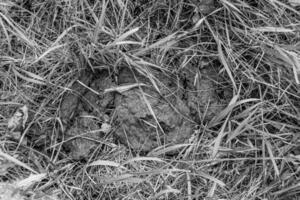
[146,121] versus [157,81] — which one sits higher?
[157,81]

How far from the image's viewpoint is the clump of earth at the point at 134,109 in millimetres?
2004

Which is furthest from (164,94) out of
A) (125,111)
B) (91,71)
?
(91,71)

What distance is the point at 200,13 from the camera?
210cm

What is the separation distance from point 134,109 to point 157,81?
0.64 ft

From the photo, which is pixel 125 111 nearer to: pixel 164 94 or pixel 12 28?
pixel 164 94

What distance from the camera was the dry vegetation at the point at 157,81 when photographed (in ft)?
6.45

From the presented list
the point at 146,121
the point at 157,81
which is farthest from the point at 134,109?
the point at 157,81

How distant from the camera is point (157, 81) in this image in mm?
2035

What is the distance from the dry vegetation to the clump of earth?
5 centimetres

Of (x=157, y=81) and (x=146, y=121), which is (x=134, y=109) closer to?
(x=146, y=121)

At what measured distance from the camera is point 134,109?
2000mm

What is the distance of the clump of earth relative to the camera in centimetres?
200

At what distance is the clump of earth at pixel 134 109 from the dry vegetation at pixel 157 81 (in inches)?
1.8

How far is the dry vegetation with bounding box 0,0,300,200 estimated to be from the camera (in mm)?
1965
